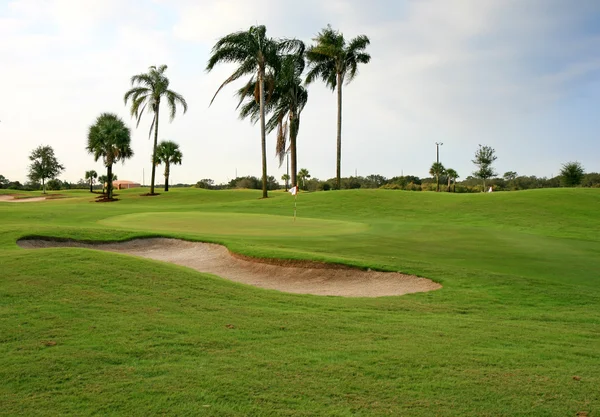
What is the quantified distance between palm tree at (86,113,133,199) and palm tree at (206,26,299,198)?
59.7ft

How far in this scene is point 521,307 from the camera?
954 cm

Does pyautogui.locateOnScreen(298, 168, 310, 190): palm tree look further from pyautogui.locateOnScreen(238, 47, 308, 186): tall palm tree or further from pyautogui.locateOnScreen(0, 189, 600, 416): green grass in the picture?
pyautogui.locateOnScreen(0, 189, 600, 416): green grass

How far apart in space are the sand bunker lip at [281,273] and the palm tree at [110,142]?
4134cm

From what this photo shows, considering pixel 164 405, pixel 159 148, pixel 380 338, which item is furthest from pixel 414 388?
pixel 159 148

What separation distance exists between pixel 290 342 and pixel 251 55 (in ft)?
133

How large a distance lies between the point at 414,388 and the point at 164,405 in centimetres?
231

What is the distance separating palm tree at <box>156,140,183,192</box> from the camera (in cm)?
6512

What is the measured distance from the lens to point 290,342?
20.0 feet

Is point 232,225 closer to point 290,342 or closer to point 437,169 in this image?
point 290,342

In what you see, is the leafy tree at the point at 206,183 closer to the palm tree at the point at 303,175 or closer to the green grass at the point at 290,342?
the palm tree at the point at 303,175

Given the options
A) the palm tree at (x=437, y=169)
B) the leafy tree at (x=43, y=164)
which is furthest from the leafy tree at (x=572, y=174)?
the leafy tree at (x=43, y=164)

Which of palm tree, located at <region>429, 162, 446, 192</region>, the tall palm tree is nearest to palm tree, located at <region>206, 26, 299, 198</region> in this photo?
the tall palm tree

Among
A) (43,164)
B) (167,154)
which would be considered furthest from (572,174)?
(43,164)

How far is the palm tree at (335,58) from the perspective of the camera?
50562mm
